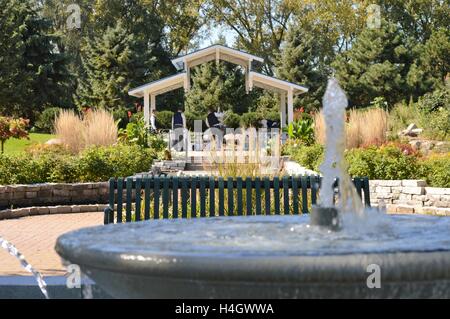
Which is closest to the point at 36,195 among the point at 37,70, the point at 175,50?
the point at 37,70

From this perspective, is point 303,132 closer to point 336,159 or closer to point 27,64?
point 336,159

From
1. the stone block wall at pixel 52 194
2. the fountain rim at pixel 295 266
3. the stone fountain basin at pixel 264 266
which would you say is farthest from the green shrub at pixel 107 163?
the fountain rim at pixel 295 266

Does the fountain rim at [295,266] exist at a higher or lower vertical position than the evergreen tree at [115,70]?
lower

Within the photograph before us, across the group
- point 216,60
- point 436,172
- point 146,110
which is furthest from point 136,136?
point 436,172

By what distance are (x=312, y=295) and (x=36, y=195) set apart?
11.2 m

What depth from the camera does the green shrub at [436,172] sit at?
41.3ft

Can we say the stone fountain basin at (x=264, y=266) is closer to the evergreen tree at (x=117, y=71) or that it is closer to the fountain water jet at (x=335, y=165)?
the fountain water jet at (x=335, y=165)

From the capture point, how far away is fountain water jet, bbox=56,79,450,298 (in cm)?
235

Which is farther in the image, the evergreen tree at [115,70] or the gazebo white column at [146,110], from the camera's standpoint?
the evergreen tree at [115,70]

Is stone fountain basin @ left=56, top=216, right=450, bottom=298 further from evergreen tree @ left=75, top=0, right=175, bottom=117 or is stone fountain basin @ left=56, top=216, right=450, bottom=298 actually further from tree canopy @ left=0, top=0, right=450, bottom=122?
evergreen tree @ left=75, top=0, right=175, bottom=117

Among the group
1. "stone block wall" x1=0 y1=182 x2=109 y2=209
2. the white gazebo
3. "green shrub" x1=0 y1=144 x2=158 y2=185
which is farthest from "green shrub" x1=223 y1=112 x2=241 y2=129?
"stone block wall" x1=0 y1=182 x2=109 y2=209

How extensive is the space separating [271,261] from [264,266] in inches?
1.2

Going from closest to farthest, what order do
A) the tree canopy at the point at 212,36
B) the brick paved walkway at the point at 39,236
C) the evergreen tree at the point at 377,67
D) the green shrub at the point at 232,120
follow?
1. the brick paved walkway at the point at 39,236
2. the green shrub at the point at 232,120
3. the tree canopy at the point at 212,36
4. the evergreen tree at the point at 377,67
